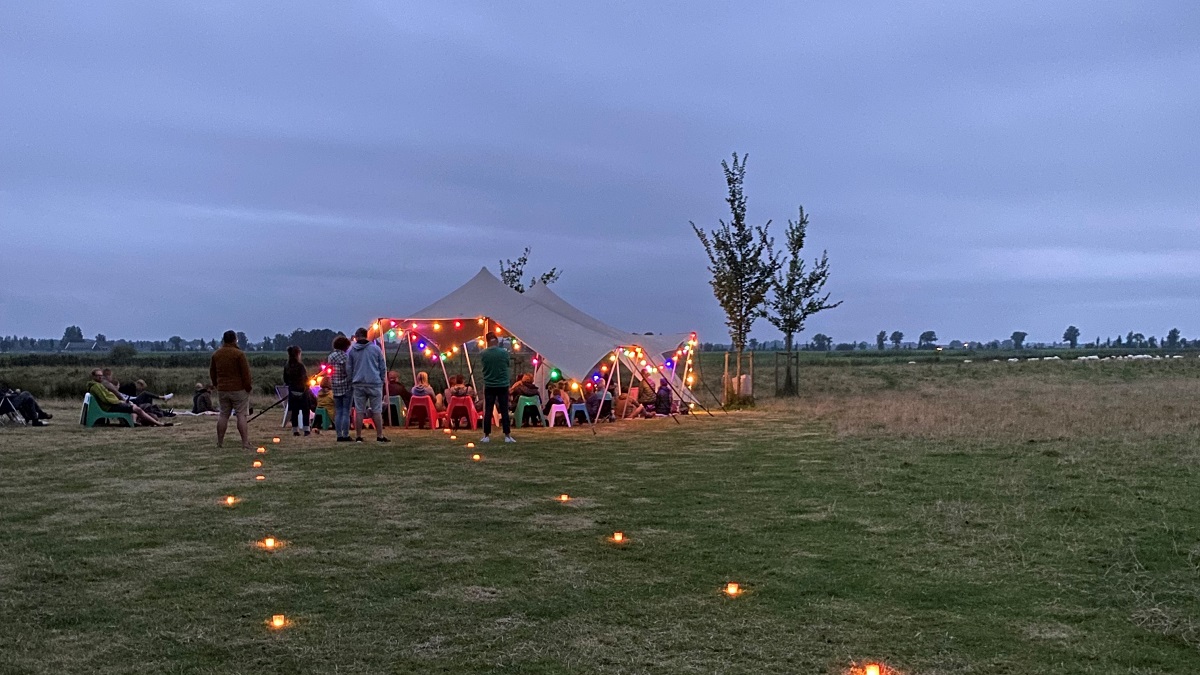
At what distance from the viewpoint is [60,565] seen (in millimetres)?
4953

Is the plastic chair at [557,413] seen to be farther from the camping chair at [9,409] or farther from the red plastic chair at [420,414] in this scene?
the camping chair at [9,409]

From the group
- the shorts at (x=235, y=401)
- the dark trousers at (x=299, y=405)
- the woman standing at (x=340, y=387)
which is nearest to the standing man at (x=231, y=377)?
the shorts at (x=235, y=401)

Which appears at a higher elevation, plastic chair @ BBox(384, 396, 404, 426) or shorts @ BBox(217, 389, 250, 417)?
shorts @ BBox(217, 389, 250, 417)

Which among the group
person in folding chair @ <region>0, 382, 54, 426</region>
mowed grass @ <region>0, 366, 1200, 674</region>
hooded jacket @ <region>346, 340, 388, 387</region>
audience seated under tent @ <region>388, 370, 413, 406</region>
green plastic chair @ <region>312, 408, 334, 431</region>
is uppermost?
hooded jacket @ <region>346, 340, 388, 387</region>

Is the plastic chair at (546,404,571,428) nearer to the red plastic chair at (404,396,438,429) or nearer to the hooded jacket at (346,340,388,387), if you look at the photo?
the red plastic chair at (404,396,438,429)

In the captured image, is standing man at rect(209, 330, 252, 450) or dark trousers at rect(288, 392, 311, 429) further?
dark trousers at rect(288, 392, 311, 429)

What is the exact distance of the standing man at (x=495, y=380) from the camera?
11008 mm

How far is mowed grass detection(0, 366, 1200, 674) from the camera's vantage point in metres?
3.59

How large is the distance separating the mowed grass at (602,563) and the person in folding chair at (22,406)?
405cm

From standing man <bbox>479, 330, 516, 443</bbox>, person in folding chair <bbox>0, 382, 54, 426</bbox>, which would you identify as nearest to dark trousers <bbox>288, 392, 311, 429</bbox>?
standing man <bbox>479, 330, 516, 443</bbox>

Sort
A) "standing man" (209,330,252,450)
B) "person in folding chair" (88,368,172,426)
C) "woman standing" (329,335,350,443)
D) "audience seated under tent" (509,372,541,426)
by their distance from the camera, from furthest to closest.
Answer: "audience seated under tent" (509,372,541,426), "person in folding chair" (88,368,172,426), "woman standing" (329,335,350,443), "standing man" (209,330,252,450)

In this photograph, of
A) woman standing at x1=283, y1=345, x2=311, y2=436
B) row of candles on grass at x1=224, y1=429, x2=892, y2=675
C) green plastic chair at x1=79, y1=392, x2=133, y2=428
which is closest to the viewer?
row of candles on grass at x1=224, y1=429, x2=892, y2=675

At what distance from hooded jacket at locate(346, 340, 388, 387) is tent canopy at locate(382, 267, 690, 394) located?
353cm

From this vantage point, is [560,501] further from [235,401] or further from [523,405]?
[523,405]
